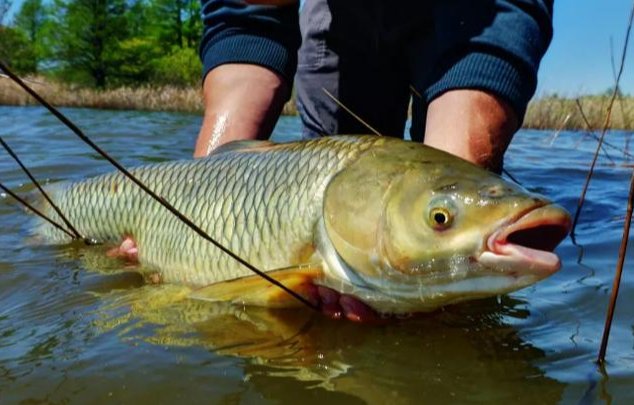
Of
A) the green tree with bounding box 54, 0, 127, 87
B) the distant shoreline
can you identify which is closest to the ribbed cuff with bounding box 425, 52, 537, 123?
the distant shoreline

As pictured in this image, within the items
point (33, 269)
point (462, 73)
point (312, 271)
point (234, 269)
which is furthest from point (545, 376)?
point (33, 269)

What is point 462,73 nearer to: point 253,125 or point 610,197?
point 253,125

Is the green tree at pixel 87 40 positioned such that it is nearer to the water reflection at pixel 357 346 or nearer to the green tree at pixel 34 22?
the green tree at pixel 34 22

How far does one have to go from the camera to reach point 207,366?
151 cm

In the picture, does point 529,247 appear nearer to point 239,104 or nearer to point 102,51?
point 239,104

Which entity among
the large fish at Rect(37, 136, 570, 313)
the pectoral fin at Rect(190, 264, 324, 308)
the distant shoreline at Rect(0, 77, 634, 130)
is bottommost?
the distant shoreline at Rect(0, 77, 634, 130)

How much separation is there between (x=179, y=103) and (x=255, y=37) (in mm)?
19988

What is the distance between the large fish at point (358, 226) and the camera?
1543 mm

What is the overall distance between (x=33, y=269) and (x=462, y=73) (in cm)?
165

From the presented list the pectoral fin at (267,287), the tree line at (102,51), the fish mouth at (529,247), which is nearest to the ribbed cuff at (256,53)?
the pectoral fin at (267,287)

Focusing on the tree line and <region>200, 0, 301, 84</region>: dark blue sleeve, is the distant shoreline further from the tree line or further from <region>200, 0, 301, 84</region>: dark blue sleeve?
<region>200, 0, 301, 84</region>: dark blue sleeve

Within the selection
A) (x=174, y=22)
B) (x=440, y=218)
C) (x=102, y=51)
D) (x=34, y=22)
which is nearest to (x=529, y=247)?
(x=440, y=218)

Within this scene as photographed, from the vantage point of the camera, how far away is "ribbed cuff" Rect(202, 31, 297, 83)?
3113 millimetres

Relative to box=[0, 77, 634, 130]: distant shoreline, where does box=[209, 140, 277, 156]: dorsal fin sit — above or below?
above
